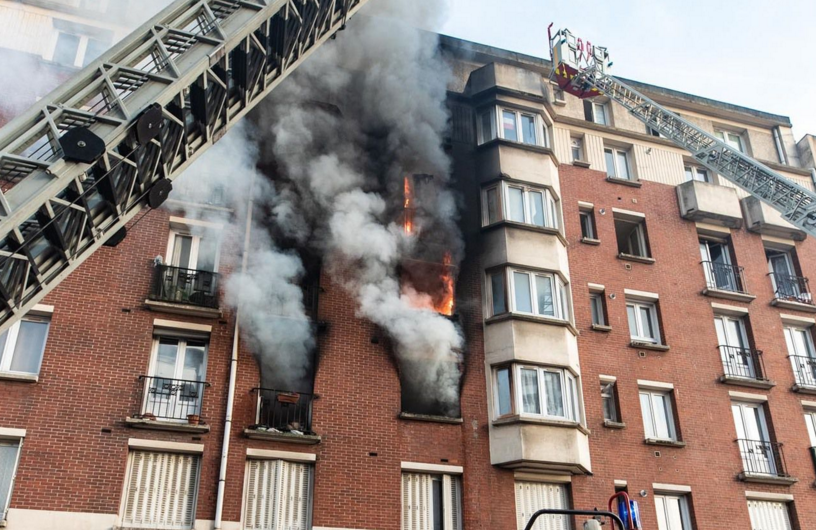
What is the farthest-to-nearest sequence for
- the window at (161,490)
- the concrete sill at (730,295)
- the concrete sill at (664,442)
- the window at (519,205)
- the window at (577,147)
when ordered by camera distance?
the window at (577,147), the concrete sill at (730,295), the window at (519,205), the concrete sill at (664,442), the window at (161,490)

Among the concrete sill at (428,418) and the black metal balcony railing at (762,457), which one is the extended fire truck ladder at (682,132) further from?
the concrete sill at (428,418)

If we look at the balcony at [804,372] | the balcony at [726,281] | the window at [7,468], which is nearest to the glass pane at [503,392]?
the balcony at [726,281]

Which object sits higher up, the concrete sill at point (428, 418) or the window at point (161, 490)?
the concrete sill at point (428, 418)

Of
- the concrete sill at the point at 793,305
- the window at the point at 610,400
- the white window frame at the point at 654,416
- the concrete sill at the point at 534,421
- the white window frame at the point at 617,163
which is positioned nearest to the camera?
the concrete sill at the point at 534,421

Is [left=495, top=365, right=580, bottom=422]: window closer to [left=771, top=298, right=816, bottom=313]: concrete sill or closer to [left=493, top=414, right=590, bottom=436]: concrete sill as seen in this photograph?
[left=493, top=414, right=590, bottom=436]: concrete sill

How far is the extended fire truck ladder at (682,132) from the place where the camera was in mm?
20156

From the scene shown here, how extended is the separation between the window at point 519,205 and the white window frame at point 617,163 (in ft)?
11.2

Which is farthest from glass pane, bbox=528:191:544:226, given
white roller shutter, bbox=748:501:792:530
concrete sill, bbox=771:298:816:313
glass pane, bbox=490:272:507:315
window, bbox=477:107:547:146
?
white roller shutter, bbox=748:501:792:530

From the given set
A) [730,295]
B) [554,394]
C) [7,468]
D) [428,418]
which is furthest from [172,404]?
[730,295]

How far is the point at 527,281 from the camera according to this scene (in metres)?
19.9

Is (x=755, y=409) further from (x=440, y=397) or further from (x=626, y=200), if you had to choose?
(x=440, y=397)

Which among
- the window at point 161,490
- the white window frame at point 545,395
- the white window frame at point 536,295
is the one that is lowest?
the window at point 161,490

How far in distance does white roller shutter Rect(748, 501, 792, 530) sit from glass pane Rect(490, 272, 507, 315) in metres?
8.07

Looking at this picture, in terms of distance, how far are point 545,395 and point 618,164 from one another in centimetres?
905
